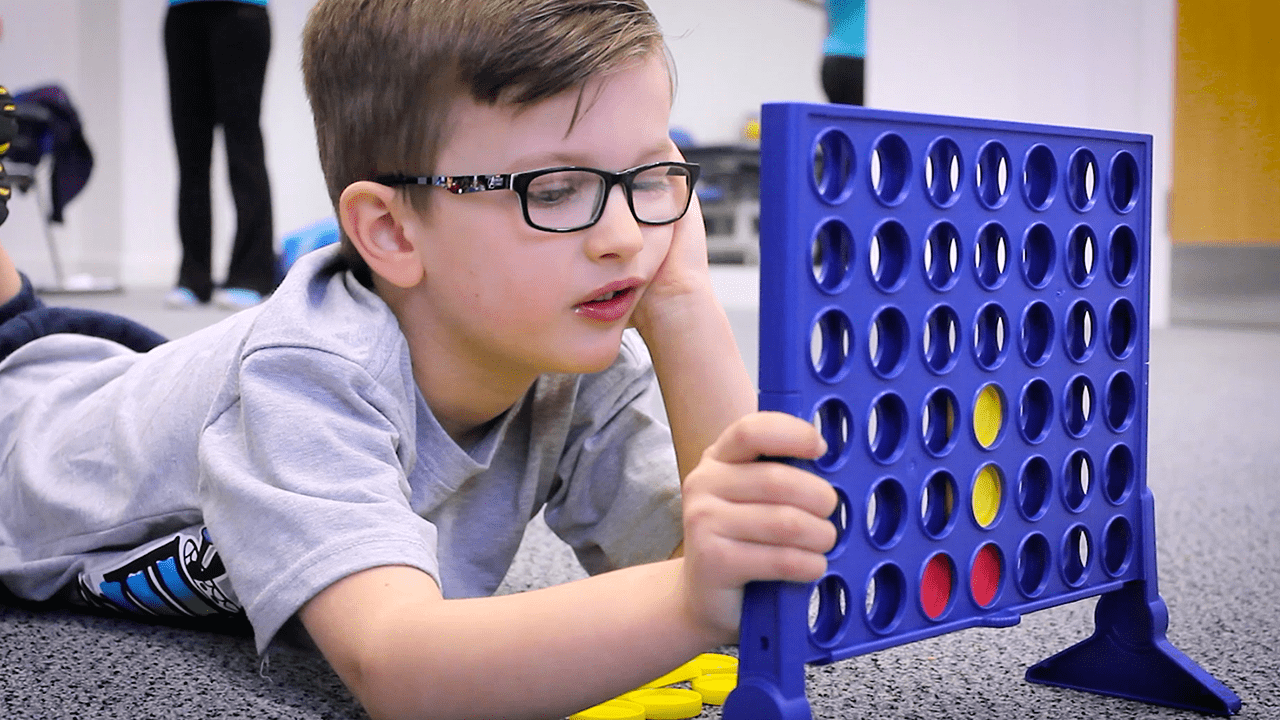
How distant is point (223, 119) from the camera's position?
2656 mm

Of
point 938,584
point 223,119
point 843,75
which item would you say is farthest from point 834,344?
point 223,119

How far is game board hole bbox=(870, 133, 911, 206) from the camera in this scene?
0.50m

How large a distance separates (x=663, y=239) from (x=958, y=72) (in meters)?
2.94

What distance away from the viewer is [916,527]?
523mm

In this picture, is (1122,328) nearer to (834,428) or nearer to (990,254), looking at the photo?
(990,254)

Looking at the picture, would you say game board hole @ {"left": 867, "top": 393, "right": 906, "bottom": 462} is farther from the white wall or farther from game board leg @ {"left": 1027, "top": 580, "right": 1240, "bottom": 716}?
the white wall

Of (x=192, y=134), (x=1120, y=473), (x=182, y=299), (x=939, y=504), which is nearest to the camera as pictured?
(x=939, y=504)

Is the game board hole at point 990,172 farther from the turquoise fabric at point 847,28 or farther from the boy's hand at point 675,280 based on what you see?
the turquoise fabric at point 847,28

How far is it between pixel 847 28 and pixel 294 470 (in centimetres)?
234

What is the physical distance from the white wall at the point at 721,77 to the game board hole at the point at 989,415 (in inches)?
32.4

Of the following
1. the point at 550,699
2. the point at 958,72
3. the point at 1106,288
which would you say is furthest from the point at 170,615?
the point at 958,72

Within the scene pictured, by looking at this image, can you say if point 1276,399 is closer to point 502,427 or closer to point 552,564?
point 552,564

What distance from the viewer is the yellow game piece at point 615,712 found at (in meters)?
0.61

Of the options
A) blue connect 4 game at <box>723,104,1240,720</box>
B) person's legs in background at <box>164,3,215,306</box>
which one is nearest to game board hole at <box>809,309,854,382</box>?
blue connect 4 game at <box>723,104,1240,720</box>
